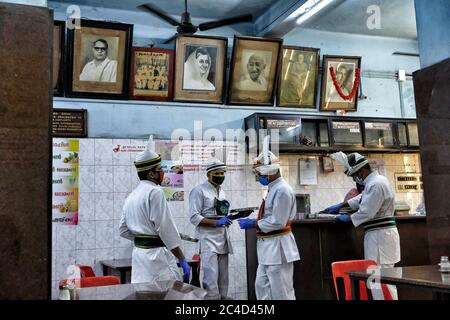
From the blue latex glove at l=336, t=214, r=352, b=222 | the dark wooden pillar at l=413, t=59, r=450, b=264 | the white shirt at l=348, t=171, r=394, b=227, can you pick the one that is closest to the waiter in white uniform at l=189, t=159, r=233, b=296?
the blue latex glove at l=336, t=214, r=352, b=222

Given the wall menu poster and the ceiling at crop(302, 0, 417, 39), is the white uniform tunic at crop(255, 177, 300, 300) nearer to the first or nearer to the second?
the wall menu poster

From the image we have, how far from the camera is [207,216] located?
548 centimetres

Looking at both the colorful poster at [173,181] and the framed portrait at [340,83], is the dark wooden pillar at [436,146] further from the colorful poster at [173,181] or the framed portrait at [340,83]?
the framed portrait at [340,83]

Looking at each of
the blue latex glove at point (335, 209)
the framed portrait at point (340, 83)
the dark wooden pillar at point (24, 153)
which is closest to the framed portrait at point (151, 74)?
the framed portrait at point (340, 83)

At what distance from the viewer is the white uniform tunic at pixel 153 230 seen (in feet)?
11.4

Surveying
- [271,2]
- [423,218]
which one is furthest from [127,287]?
[271,2]

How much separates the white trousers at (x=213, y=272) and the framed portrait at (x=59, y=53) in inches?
118

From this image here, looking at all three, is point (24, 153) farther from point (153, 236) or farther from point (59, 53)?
point (59, 53)

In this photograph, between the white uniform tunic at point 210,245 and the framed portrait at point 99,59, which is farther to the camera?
the framed portrait at point 99,59

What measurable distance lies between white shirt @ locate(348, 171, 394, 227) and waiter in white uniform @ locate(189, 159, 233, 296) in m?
1.54

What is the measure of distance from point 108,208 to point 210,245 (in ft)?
5.57

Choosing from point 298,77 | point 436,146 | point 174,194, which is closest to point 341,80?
point 298,77
